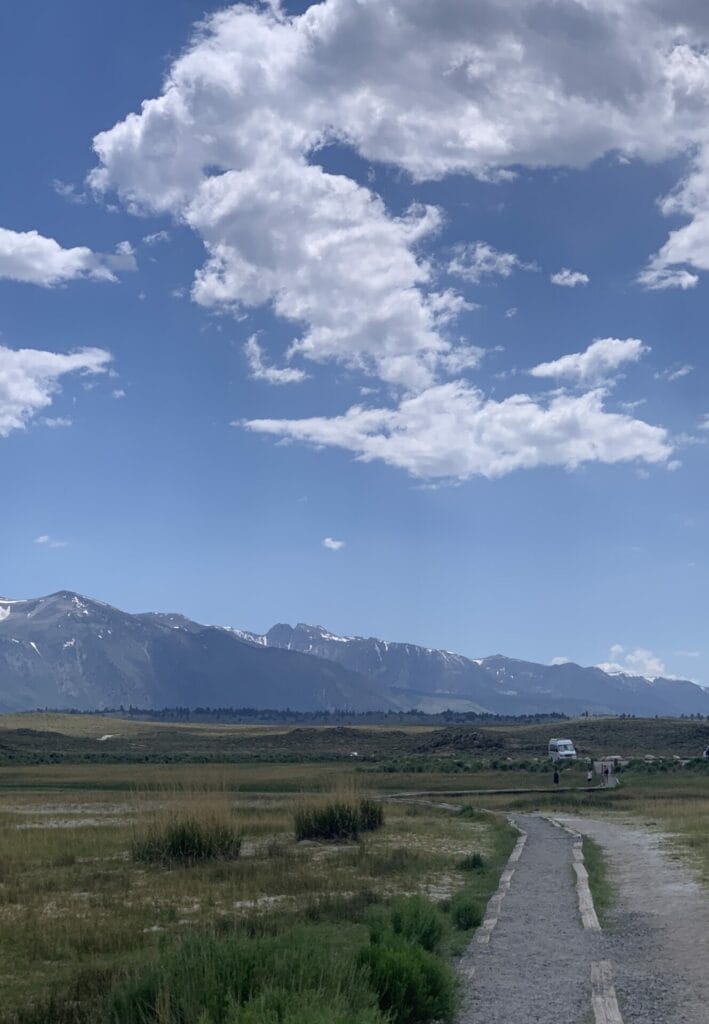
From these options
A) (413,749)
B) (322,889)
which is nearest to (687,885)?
(322,889)

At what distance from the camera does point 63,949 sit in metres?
13.7

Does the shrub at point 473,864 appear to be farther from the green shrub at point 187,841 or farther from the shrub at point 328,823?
the shrub at point 328,823

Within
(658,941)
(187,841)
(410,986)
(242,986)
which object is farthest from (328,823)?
(242,986)

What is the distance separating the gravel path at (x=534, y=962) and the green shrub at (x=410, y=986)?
25 cm

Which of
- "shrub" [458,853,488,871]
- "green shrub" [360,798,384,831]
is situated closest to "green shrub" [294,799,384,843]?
"green shrub" [360,798,384,831]

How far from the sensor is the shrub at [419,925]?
13000 mm

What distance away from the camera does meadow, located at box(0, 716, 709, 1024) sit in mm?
9482

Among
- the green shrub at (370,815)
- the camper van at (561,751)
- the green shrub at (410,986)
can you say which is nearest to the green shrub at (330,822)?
the green shrub at (370,815)

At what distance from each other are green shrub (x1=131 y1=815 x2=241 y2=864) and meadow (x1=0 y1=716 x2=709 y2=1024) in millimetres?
40

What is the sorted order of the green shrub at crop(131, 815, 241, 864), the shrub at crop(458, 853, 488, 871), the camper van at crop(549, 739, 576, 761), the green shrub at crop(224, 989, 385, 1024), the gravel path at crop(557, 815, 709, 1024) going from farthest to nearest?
1. the camper van at crop(549, 739, 576, 761)
2. the green shrub at crop(131, 815, 241, 864)
3. the shrub at crop(458, 853, 488, 871)
4. the gravel path at crop(557, 815, 709, 1024)
5. the green shrub at crop(224, 989, 385, 1024)

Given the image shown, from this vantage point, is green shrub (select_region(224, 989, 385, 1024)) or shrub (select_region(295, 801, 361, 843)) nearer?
green shrub (select_region(224, 989, 385, 1024))

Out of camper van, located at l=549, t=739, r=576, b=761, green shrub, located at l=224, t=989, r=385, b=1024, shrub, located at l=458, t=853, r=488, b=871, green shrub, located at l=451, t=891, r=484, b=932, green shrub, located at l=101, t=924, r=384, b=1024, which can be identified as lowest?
camper van, located at l=549, t=739, r=576, b=761

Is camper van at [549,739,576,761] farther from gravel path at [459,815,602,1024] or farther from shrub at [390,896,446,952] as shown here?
shrub at [390,896,446,952]

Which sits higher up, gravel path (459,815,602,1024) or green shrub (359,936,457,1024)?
green shrub (359,936,457,1024)
